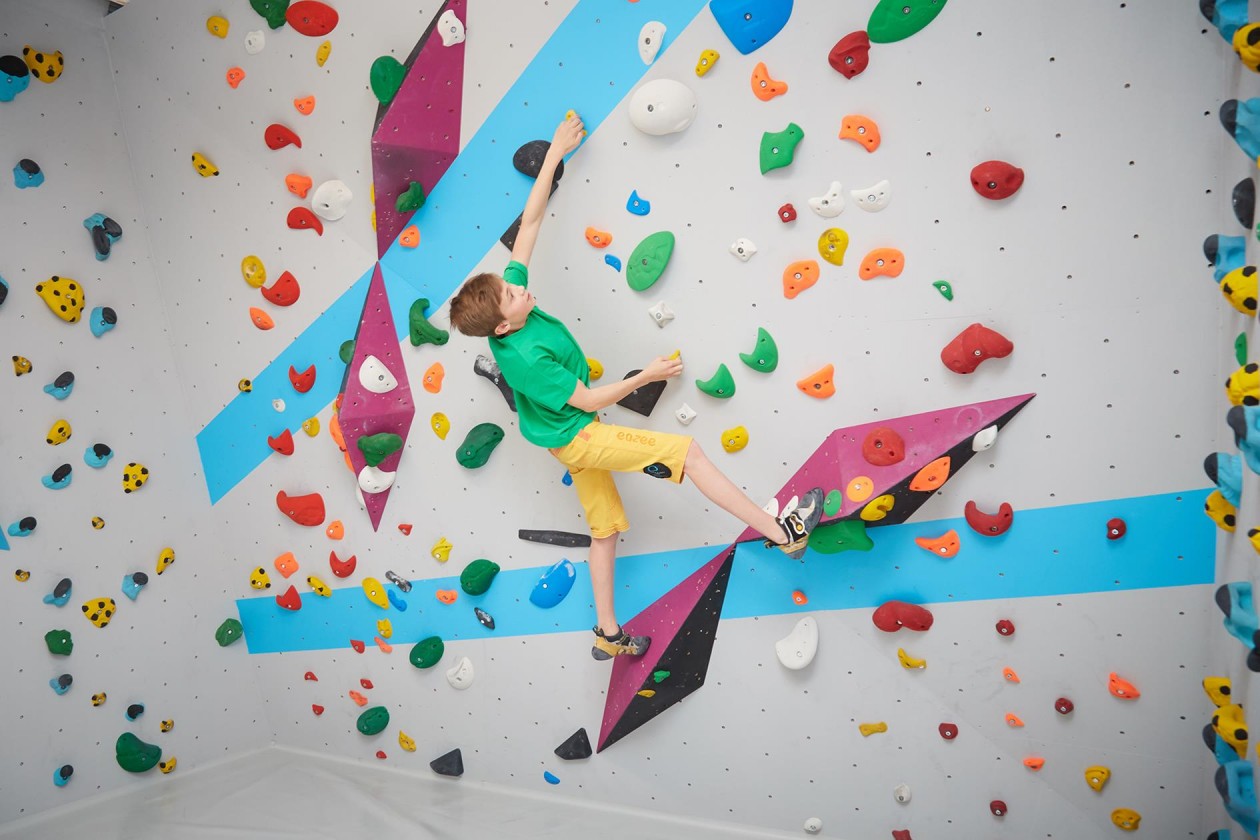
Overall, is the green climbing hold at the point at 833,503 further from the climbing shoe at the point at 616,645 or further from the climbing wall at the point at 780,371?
the climbing shoe at the point at 616,645

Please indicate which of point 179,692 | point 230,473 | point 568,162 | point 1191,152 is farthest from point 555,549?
point 1191,152

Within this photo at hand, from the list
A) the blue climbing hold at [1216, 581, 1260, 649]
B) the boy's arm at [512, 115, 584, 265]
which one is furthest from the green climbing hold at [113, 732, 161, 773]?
the blue climbing hold at [1216, 581, 1260, 649]

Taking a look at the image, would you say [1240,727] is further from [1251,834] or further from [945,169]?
[945,169]

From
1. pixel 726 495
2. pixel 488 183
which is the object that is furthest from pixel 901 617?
pixel 488 183

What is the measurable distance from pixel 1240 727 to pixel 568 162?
200cm

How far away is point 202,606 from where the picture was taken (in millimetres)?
3445

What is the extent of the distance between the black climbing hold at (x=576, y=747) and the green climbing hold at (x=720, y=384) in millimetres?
1207

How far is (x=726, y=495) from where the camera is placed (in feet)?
7.20

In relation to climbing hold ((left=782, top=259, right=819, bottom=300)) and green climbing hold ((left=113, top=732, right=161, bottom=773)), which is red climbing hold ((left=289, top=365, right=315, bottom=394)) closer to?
green climbing hold ((left=113, top=732, right=161, bottom=773))

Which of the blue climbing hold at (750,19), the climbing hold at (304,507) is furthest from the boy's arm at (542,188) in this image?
the climbing hold at (304,507)

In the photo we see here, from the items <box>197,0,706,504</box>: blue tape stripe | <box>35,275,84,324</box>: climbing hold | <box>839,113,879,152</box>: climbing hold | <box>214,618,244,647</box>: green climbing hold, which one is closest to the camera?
<box>839,113,879,152</box>: climbing hold

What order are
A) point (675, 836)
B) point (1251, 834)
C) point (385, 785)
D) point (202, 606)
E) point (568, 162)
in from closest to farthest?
point (1251, 834), point (568, 162), point (675, 836), point (385, 785), point (202, 606)

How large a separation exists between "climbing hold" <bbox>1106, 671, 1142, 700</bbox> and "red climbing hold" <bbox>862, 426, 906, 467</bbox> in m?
0.70

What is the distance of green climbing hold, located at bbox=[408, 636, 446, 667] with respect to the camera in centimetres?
305
